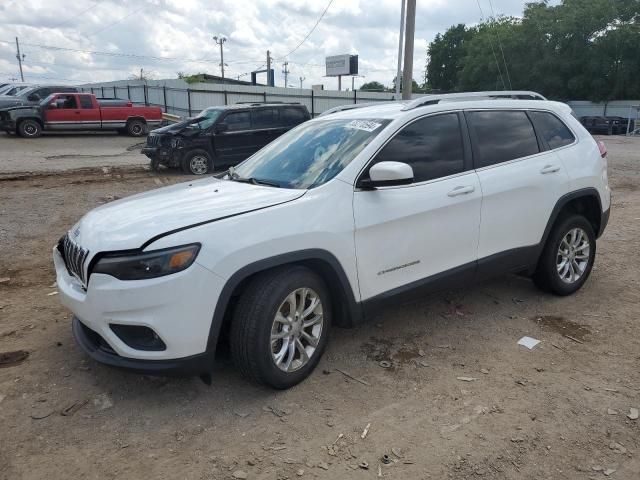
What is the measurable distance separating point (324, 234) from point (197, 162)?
34.4 ft

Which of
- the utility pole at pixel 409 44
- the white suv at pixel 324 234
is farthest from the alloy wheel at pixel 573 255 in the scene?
the utility pole at pixel 409 44

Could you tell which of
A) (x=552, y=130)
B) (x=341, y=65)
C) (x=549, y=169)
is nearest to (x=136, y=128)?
(x=552, y=130)

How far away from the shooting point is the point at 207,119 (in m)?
13.4

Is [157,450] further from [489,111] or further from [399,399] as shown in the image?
[489,111]

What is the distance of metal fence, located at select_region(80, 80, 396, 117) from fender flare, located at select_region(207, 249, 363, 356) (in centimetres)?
2403

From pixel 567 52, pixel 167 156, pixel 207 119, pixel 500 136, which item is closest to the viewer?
pixel 500 136

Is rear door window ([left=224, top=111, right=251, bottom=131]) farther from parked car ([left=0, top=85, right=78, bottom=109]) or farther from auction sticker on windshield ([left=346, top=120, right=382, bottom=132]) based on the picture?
parked car ([left=0, top=85, right=78, bottom=109])

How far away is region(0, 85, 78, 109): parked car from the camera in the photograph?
72.5 feet

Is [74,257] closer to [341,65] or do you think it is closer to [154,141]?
[154,141]

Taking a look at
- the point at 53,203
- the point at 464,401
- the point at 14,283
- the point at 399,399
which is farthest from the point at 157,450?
the point at 53,203

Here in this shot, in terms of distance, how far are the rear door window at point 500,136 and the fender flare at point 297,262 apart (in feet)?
5.04

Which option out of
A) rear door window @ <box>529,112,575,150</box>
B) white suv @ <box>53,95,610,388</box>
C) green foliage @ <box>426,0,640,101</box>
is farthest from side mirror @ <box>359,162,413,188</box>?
green foliage @ <box>426,0,640,101</box>

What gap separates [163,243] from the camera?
2.87 metres

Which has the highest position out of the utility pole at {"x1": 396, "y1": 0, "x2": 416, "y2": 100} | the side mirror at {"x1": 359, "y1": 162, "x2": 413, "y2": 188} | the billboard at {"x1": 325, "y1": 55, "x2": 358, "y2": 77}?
the billboard at {"x1": 325, "y1": 55, "x2": 358, "y2": 77}
